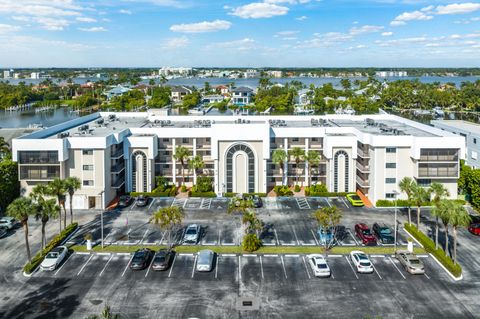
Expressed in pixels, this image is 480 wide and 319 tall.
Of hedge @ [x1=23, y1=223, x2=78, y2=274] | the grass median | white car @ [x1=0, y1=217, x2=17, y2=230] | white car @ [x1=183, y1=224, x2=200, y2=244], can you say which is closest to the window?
hedge @ [x1=23, y1=223, x2=78, y2=274]

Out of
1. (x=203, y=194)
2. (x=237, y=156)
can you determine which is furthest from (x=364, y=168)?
(x=203, y=194)

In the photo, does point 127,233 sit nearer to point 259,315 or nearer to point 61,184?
point 61,184

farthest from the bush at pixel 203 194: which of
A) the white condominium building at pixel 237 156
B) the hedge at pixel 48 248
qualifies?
the hedge at pixel 48 248

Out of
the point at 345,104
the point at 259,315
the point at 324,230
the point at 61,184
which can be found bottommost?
the point at 259,315

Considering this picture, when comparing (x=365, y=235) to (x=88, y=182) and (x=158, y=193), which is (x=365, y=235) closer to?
(x=158, y=193)

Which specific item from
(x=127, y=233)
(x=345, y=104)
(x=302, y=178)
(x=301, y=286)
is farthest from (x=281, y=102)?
(x=301, y=286)

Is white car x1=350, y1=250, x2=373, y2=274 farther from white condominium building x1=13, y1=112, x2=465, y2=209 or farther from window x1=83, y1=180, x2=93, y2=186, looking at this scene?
window x1=83, y1=180, x2=93, y2=186

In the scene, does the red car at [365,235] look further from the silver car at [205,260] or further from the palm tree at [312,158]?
the silver car at [205,260]
